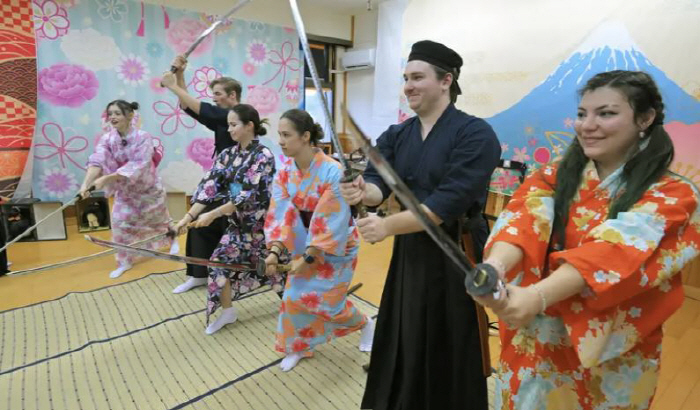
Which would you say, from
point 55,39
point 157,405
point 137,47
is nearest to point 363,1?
point 137,47

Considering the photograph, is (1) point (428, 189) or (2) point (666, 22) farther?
(2) point (666, 22)

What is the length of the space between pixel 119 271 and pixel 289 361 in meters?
1.98

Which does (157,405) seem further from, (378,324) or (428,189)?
(428,189)

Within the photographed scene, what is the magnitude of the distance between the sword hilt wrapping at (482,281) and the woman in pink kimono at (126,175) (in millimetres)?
2895

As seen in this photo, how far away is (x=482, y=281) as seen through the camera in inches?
26.4

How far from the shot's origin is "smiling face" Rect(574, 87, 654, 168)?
0.88 m

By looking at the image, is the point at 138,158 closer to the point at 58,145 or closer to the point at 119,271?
the point at 119,271

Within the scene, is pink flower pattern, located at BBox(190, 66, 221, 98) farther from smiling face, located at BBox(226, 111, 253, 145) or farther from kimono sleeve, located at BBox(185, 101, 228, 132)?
smiling face, located at BBox(226, 111, 253, 145)

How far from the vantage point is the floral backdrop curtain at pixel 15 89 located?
3.65 meters

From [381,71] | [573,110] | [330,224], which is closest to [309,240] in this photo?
[330,224]

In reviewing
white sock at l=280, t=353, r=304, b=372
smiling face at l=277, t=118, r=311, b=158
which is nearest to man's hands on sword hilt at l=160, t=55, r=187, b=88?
smiling face at l=277, t=118, r=311, b=158

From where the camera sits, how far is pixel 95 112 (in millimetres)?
4148

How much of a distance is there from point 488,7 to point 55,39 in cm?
416

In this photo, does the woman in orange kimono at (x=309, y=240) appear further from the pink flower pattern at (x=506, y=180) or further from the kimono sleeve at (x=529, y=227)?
the pink flower pattern at (x=506, y=180)
